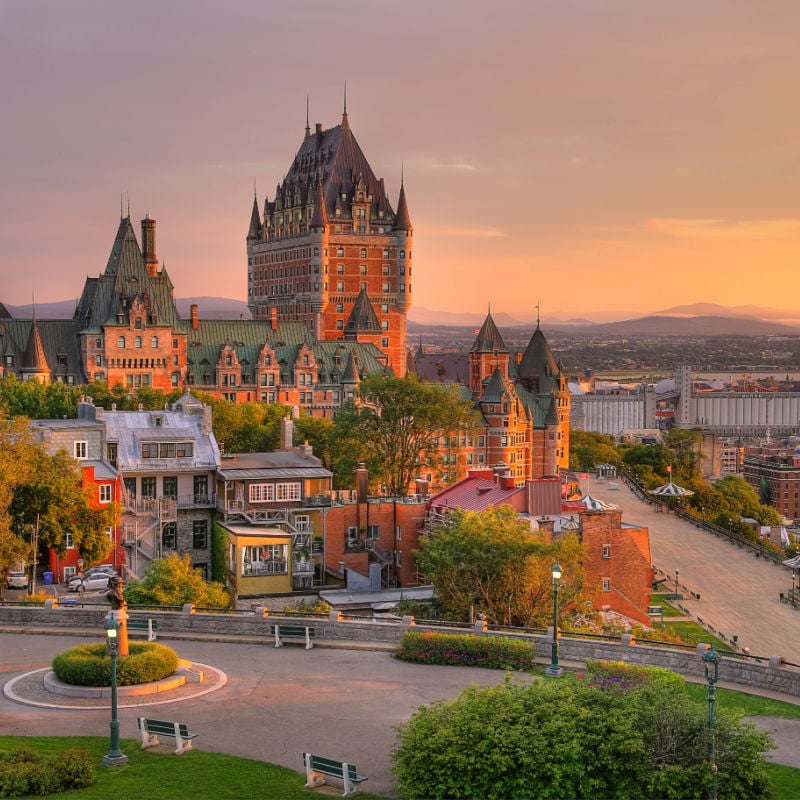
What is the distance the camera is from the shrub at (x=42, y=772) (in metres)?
25.8

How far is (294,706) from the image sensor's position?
32250 millimetres

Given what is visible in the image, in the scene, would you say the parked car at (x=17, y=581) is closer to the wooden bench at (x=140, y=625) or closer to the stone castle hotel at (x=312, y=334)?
the wooden bench at (x=140, y=625)

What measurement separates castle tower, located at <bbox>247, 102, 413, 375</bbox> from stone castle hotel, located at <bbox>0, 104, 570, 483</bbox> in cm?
19

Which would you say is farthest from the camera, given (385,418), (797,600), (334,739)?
(385,418)

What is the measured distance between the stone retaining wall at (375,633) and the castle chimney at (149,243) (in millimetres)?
105963

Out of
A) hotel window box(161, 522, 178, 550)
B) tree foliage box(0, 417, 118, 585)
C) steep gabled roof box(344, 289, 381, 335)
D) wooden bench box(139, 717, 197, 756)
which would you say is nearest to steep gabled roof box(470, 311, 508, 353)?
steep gabled roof box(344, 289, 381, 335)

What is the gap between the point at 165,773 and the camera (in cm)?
2716

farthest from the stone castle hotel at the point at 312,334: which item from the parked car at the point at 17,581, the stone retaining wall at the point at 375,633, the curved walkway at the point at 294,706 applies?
the curved walkway at the point at 294,706

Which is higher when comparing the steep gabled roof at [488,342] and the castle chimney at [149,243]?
the castle chimney at [149,243]

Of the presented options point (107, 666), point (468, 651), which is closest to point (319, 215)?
point (468, 651)

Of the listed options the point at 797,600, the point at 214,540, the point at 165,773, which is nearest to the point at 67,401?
the point at 214,540

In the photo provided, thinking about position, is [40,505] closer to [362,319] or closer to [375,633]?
[375,633]

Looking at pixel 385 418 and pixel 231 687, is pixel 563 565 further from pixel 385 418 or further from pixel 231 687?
pixel 385 418

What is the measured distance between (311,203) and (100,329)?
161ft
